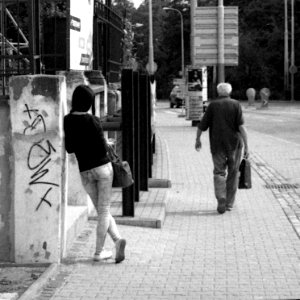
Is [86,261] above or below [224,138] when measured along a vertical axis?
below

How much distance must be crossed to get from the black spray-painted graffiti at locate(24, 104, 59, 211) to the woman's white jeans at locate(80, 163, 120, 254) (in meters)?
0.34

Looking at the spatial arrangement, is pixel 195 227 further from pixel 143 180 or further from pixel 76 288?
pixel 76 288

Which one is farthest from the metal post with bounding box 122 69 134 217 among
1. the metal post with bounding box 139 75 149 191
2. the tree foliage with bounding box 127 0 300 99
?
the tree foliage with bounding box 127 0 300 99

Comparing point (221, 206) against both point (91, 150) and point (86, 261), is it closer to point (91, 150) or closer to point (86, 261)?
point (86, 261)

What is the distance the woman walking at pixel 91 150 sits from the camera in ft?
24.6

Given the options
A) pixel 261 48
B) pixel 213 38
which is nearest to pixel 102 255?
pixel 213 38

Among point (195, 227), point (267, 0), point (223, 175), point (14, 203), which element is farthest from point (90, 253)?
point (267, 0)

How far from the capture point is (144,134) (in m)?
13.2

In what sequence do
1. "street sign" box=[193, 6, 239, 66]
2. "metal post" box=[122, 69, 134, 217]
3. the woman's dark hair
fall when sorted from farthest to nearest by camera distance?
"street sign" box=[193, 6, 239, 66] < "metal post" box=[122, 69, 134, 217] < the woman's dark hair

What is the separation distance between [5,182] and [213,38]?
52.5ft

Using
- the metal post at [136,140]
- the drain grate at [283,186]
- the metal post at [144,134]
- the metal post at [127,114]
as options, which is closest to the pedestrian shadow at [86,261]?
the metal post at [127,114]

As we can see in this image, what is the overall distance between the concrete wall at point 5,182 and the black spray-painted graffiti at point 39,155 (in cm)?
25

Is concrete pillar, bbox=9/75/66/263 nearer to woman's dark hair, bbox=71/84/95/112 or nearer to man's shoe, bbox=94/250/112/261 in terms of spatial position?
woman's dark hair, bbox=71/84/95/112

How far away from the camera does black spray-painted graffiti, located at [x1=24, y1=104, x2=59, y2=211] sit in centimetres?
771
